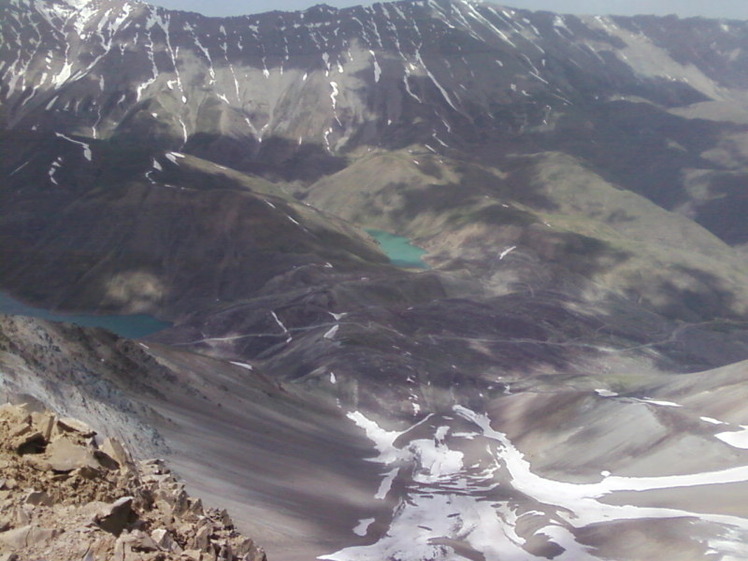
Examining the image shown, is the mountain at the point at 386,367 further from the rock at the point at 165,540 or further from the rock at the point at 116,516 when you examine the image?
the rock at the point at 165,540

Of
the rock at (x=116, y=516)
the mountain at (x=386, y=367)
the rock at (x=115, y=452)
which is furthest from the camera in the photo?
the mountain at (x=386, y=367)

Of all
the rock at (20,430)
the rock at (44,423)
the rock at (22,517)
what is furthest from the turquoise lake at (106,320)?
the rock at (22,517)

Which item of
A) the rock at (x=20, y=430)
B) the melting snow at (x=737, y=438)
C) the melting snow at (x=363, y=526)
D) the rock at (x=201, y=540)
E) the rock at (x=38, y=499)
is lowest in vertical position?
the melting snow at (x=363, y=526)

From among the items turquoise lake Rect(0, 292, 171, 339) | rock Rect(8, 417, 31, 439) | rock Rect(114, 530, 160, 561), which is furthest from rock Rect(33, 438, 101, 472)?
turquoise lake Rect(0, 292, 171, 339)

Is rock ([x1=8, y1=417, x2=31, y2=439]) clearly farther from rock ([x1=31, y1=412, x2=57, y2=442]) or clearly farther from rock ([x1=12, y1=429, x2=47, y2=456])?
rock ([x1=31, y1=412, x2=57, y2=442])

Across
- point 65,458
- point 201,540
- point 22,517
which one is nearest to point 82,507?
point 65,458

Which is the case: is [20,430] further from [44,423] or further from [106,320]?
[106,320]

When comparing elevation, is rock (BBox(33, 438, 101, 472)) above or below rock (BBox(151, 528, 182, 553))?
above
